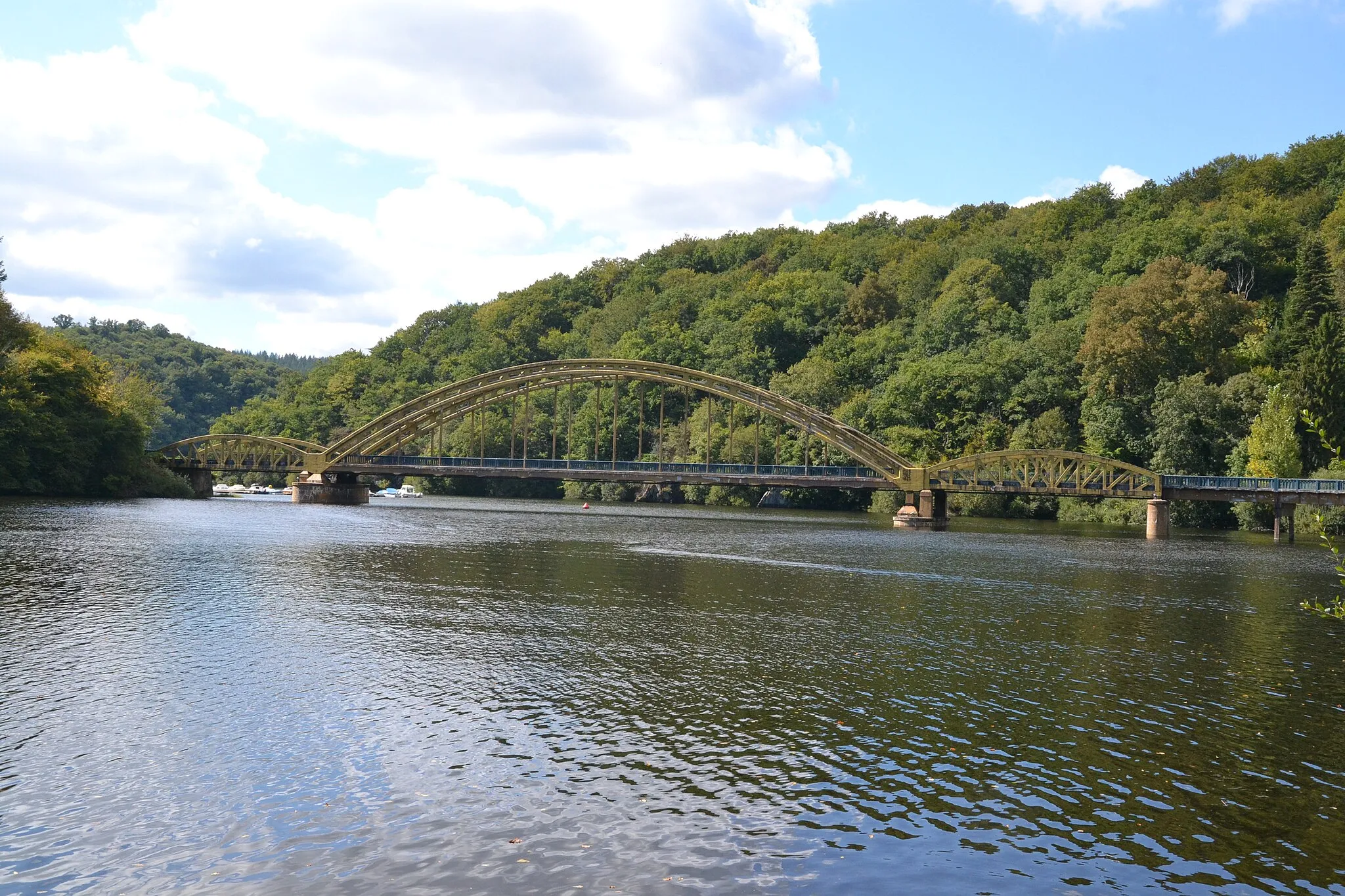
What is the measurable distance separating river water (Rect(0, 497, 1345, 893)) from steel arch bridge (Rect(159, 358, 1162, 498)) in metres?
47.1

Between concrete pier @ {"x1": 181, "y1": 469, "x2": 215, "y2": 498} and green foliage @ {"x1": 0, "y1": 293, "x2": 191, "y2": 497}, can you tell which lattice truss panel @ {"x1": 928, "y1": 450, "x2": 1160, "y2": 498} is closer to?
green foliage @ {"x1": 0, "y1": 293, "x2": 191, "y2": 497}

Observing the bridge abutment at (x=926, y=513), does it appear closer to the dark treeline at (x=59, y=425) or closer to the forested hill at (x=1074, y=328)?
the forested hill at (x=1074, y=328)

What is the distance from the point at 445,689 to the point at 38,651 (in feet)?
35.5

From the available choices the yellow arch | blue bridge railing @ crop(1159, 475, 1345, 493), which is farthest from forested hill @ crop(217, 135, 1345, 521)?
the yellow arch

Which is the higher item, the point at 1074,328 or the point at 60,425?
the point at 1074,328

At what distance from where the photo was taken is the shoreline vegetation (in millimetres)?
96812

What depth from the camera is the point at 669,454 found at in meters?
143

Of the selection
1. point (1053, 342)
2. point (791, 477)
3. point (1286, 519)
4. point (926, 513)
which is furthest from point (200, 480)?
point (1286, 519)

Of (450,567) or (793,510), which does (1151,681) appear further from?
(793,510)

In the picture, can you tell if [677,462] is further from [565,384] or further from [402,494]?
[402,494]

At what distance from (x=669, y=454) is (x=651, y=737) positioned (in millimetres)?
122670

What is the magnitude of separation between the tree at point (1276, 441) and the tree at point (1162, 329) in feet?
43.6

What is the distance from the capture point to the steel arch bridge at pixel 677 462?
91312mm

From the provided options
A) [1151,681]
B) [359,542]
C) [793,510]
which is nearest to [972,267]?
[793,510]
